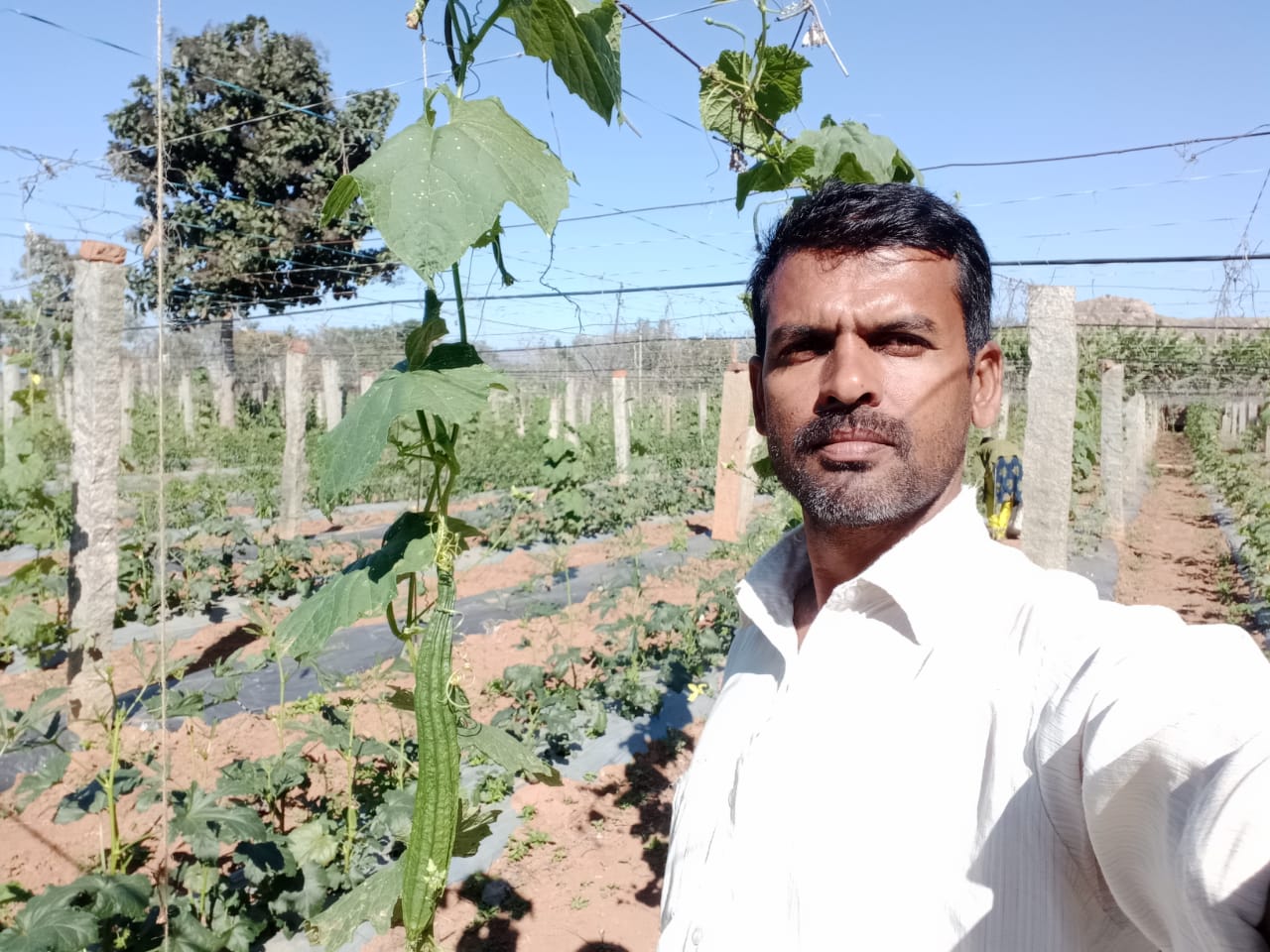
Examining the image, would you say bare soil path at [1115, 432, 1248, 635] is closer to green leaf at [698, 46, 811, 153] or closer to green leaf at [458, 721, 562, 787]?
green leaf at [698, 46, 811, 153]

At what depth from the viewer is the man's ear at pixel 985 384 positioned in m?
1.40

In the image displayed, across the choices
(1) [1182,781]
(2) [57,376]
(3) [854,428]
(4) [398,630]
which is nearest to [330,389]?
(2) [57,376]

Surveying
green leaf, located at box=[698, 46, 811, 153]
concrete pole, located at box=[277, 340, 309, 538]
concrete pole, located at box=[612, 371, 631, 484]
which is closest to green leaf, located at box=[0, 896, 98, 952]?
green leaf, located at box=[698, 46, 811, 153]

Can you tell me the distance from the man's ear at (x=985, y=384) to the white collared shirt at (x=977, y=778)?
16 centimetres

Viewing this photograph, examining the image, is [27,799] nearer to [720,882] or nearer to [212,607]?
[720,882]

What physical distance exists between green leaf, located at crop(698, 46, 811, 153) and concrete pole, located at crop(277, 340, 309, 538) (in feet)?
29.0

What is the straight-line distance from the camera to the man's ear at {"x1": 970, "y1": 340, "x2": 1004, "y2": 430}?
55.3 inches

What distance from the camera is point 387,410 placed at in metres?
1.19

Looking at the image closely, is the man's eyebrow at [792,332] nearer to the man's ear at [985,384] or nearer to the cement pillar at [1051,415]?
the man's ear at [985,384]

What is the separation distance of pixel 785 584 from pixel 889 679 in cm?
47

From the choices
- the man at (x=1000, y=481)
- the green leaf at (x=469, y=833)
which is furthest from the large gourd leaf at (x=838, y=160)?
the man at (x=1000, y=481)

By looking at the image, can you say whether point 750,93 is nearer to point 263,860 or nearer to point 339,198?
point 339,198

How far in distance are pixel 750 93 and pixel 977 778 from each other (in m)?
2.01

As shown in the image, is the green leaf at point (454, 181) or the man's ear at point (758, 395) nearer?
the green leaf at point (454, 181)
